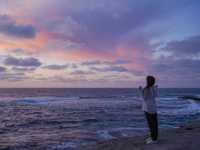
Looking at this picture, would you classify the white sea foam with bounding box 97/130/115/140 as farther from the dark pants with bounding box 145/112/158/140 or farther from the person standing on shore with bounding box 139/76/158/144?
the person standing on shore with bounding box 139/76/158/144

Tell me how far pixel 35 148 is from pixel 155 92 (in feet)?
21.0

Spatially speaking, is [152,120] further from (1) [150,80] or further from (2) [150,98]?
(1) [150,80]

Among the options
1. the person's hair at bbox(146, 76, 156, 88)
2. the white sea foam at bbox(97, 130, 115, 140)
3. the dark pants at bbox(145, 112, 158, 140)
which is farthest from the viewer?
the white sea foam at bbox(97, 130, 115, 140)

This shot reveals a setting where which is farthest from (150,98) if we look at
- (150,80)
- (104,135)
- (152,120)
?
(104,135)

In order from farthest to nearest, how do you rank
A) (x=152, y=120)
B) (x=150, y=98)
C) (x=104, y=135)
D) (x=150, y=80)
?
(x=104, y=135) → (x=152, y=120) → (x=150, y=98) → (x=150, y=80)

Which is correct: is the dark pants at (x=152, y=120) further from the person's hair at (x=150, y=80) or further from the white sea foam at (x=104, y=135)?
the white sea foam at (x=104, y=135)

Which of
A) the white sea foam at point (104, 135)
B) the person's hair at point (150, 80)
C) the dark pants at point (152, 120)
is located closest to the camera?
the person's hair at point (150, 80)

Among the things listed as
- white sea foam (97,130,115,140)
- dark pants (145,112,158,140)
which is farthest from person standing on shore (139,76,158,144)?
white sea foam (97,130,115,140)

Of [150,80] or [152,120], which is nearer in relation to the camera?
[150,80]

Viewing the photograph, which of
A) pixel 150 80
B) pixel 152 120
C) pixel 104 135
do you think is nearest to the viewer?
pixel 150 80

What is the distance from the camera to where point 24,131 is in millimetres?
15516

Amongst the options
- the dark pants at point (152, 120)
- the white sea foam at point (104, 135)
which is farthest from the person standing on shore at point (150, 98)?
the white sea foam at point (104, 135)

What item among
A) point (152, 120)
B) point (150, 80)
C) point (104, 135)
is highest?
point (150, 80)

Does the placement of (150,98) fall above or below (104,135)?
above
